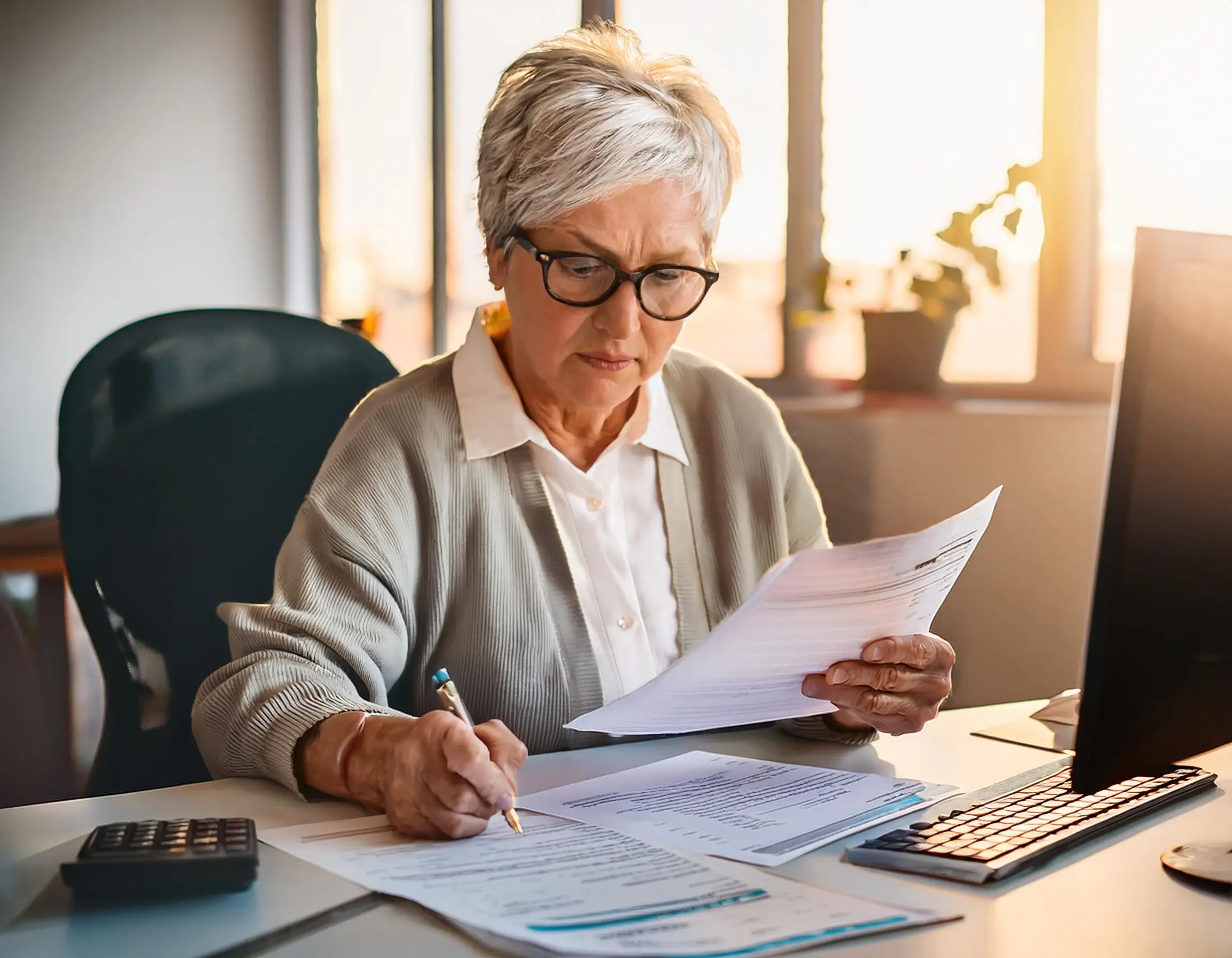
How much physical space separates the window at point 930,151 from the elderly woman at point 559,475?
0.95 meters

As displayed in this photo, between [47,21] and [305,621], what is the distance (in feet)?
9.24

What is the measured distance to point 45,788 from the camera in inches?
118

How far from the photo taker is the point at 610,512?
1375 mm

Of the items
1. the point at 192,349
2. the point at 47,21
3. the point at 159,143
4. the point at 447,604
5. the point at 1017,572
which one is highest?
the point at 47,21

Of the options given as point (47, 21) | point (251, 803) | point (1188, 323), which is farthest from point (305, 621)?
point (47, 21)

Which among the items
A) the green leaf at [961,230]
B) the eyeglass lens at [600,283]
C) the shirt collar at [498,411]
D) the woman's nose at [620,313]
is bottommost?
the shirt collar at [498,411]

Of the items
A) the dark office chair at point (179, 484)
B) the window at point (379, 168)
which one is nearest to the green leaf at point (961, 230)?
the dark office chair at point (179, 484)

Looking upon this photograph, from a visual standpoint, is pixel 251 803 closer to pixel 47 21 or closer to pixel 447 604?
pixel 447 604

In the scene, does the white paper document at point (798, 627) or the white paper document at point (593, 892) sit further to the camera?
the white paper document at point (798, 627)

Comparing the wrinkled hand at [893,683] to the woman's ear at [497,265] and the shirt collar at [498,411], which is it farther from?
the woman's ear at [497,265]

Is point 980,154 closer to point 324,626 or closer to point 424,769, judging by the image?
point 324,626

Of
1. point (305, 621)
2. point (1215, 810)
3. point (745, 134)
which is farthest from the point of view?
point (745, 134)

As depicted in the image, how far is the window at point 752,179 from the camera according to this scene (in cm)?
280

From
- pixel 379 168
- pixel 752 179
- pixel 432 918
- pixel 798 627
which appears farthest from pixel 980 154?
pixel 379 168
